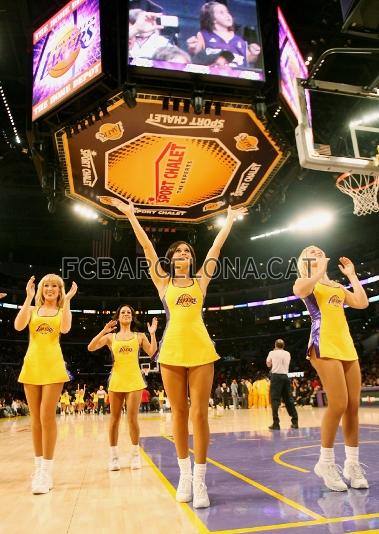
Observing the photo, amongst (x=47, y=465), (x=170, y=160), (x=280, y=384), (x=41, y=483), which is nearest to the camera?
(x=41, y=483)

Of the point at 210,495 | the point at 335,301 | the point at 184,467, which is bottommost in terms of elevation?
the point at 210,495

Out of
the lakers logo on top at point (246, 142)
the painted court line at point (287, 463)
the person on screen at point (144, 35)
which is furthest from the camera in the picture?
the lakers logo on top at point (246, 142)

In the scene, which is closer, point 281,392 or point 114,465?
point 114,465

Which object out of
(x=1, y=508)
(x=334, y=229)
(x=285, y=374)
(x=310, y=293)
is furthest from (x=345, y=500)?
(x=334, y=229)

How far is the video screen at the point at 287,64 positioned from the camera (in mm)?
8008

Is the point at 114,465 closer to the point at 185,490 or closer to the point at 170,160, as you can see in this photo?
the point at 185,490

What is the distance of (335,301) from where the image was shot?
155 inches

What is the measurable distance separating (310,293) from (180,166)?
6803mm

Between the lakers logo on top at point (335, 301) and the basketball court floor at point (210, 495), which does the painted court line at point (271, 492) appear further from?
the lakers logo on top at point (335, 301)

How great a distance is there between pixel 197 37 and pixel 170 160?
2.95m

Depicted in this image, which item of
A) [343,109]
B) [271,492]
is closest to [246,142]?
[343,109]

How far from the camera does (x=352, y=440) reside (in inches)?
142

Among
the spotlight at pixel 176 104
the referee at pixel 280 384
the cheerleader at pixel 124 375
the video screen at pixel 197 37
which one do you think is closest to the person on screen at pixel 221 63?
the video screen at pixel 197 37

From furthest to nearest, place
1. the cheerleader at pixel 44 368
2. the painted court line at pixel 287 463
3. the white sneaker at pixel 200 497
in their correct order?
the painted court line at pixel 287 463 < the cheerleader at pixel 44 368 < the white sneaker at pixel 200 497
